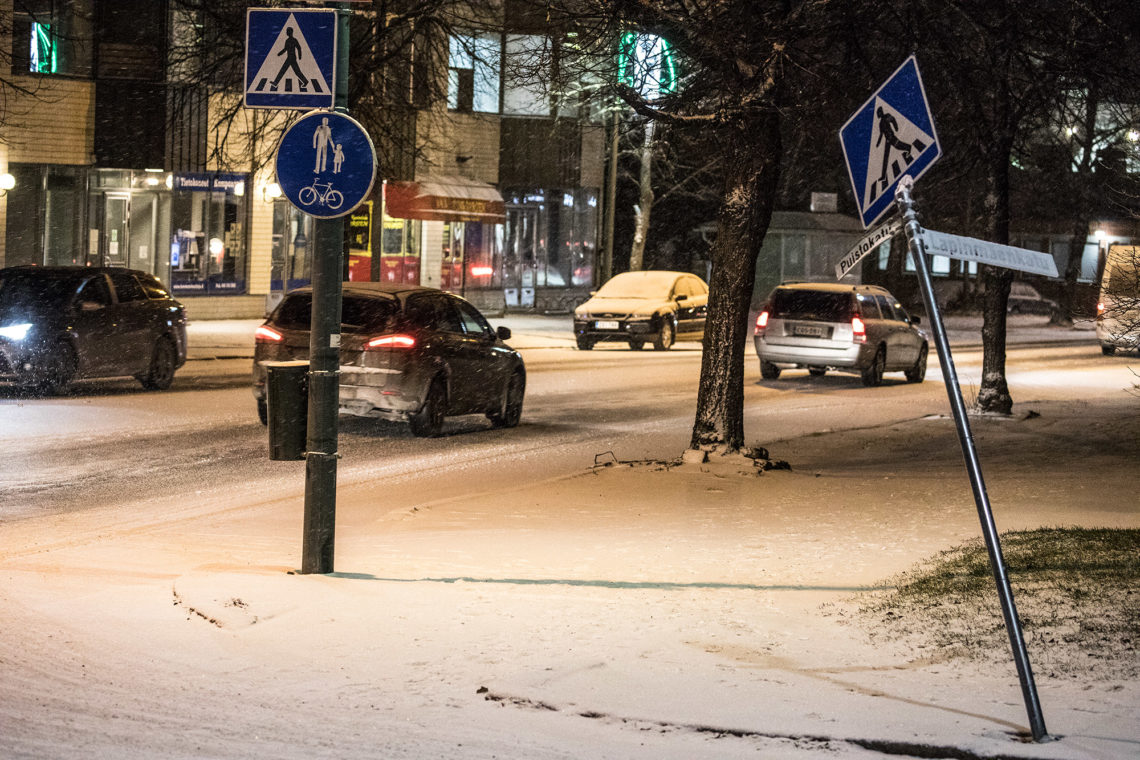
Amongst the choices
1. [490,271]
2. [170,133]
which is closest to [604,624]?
[170,133]

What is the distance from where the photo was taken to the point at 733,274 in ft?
44.7

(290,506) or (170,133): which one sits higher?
(170,133)

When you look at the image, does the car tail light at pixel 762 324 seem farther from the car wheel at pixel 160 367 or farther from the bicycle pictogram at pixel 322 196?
the bicycle pictogram at pixel 322 196

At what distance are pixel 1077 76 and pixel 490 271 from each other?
26.7 meters

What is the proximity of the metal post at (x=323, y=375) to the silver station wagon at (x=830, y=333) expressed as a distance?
1642 cm

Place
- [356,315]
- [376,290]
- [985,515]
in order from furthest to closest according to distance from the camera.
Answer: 1. [376,290]
2. [356,315]
3. [985,515]

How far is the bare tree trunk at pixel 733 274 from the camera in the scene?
44.4 feet

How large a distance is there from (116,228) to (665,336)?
12.7 m

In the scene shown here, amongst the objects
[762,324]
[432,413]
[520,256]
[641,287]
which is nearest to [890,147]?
[432,413]

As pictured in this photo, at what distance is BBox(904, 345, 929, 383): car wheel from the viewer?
84.4 feet

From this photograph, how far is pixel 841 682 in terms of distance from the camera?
6199 mm

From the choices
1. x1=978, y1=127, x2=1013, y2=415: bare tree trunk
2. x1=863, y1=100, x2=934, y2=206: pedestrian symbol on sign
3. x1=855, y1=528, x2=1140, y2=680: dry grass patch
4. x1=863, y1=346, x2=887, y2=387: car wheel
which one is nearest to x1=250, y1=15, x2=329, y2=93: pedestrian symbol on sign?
x1=863, y1=100, x2=934, y2=206: pedestrian symbol on sign

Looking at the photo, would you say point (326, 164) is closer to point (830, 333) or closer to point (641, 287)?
point (830, 333)

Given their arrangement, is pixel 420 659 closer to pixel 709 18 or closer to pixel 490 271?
pixel 709 18
